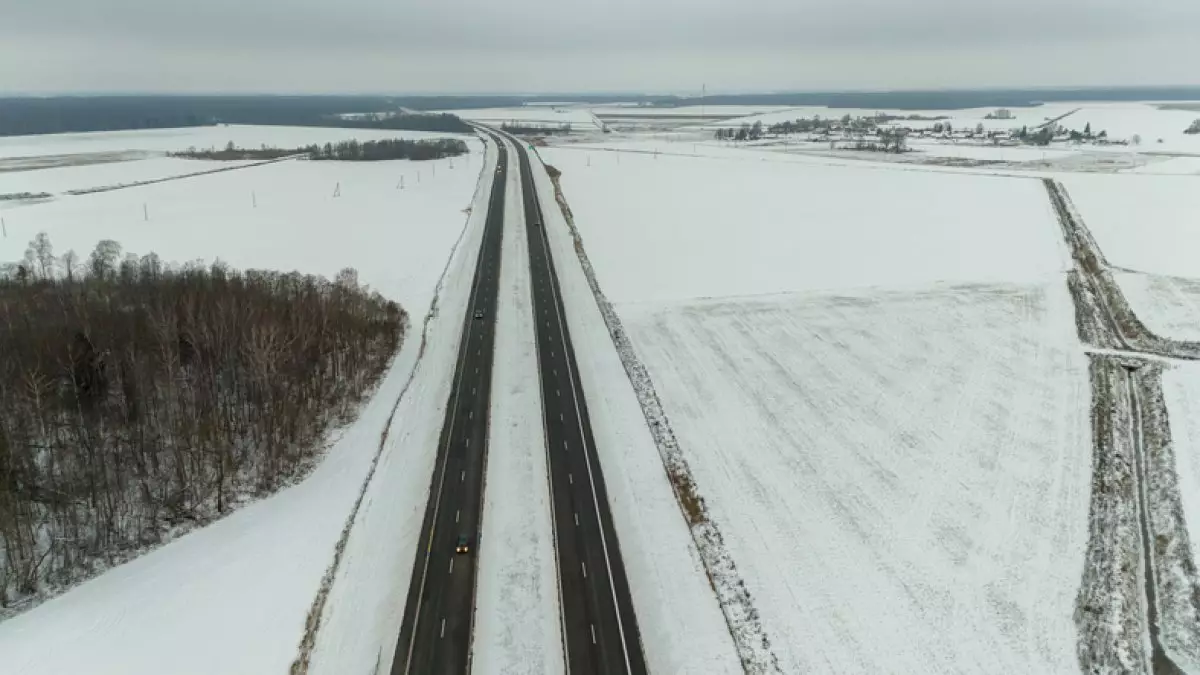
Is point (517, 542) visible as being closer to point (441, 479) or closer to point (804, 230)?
point (441, 479)

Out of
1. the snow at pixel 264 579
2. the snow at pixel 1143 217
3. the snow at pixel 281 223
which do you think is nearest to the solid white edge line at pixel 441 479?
the snow at pixel 264 579

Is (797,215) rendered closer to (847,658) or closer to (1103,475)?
(1103,475)

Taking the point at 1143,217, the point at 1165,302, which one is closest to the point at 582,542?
the point at 1165,302

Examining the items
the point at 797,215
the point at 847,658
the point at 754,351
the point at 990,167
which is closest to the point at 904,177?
the point at 990,167

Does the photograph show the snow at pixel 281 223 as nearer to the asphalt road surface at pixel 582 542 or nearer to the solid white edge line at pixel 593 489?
the solid white edge line at pixel 593 489

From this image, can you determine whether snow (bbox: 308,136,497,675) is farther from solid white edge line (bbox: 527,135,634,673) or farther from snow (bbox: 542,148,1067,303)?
snow (bbox: 542,148,1067,303)
